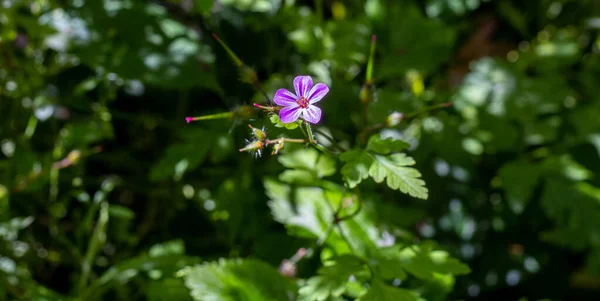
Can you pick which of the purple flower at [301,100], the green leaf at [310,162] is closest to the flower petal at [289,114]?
the purple flower at [301,100]

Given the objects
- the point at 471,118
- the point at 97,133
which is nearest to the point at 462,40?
the point at 471,118

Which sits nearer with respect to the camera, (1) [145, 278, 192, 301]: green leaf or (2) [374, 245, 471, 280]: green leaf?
(2) [374, 245, 471, 280]: green leaf

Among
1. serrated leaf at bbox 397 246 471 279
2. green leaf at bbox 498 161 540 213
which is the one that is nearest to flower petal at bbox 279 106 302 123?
serrated leaf at bbox 397 246 471 279

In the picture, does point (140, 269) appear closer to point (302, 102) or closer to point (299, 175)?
point (299, 175)

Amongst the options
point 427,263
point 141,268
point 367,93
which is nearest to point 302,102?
point 367,93

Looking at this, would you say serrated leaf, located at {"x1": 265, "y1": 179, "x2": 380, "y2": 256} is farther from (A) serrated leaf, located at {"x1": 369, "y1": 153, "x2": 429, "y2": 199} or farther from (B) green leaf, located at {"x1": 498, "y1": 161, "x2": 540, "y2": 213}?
(B) green leaf, located at {"x1": 498, "y1": 161, "x2": 540, "y2": 213}

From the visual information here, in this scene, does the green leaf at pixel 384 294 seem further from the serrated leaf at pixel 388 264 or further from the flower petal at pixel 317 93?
the flower petal at pixel 317 93
